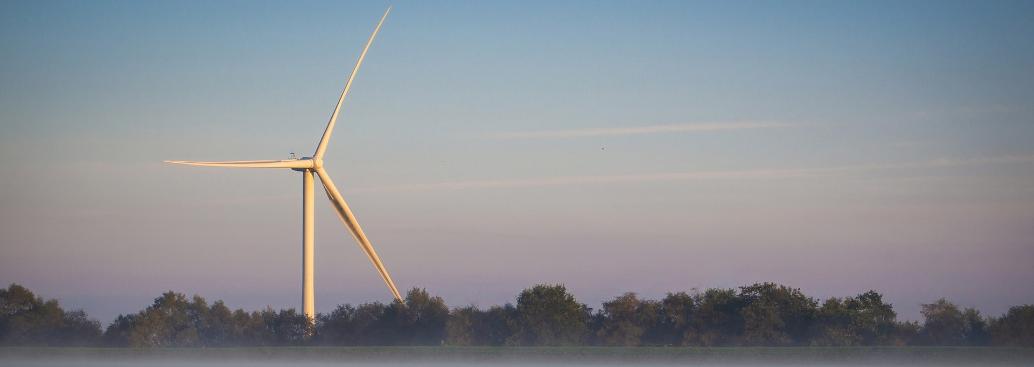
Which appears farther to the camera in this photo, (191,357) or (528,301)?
(528,301)

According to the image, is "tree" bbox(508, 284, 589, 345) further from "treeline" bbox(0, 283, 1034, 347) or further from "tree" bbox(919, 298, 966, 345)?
"tree" bbox(919, 298, 966, 345)

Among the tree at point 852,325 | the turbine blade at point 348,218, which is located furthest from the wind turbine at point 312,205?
the tree at point 852,325

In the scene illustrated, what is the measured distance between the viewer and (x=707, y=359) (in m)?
85.2

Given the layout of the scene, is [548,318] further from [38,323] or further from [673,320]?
[38,323]

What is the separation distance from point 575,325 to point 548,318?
2.10 metres

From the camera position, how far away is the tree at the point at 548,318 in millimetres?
101062

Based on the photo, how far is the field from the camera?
267 feet

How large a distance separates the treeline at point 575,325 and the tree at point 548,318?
0.30 ft

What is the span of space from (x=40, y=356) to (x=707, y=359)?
47.3m

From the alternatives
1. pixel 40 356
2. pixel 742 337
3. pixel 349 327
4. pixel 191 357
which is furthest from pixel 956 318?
pixel 40 356

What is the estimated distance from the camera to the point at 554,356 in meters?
89.6

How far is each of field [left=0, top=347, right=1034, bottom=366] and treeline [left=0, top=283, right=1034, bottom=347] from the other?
7865 mm

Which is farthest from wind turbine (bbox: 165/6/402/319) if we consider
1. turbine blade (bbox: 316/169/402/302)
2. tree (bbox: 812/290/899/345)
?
tree (bbox: 812/290/899/345)

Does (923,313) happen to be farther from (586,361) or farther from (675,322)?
(586,361)
